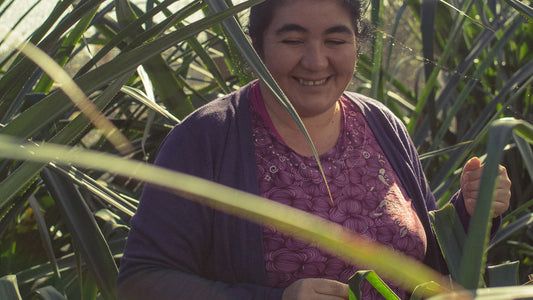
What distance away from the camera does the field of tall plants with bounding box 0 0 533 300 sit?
326 mm

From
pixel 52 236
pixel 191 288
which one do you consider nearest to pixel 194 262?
pixel 191 288

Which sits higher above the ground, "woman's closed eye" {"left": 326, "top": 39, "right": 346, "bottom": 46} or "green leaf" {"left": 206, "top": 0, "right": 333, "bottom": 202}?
"woman's closed eye" {"left": 326, "top": 39, "right": 346, "bottom": 46}

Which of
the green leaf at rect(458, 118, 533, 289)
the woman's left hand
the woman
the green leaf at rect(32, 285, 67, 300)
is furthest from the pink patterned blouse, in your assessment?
the green leaf at rect(458, 118, 533, 289)

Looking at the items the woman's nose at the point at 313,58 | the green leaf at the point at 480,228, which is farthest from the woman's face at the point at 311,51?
the green leaf at the point at 480,228

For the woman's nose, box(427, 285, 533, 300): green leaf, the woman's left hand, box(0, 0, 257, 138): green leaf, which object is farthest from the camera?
the woman's nose

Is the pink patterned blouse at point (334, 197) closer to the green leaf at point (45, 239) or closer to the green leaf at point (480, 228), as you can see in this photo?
the green leaf at point (45, 239)

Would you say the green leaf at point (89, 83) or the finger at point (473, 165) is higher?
the green leaf at point (89, 83)

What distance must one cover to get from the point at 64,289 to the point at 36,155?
1.86 feet

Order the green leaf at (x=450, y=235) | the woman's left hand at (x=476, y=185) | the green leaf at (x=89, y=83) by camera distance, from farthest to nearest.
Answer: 1. the woman's left hand at (x=476, y=185)
2. the green leaf at (x=450, y=235)
3. the green leaf at (x=89, y=83)

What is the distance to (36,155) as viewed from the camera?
0.31m

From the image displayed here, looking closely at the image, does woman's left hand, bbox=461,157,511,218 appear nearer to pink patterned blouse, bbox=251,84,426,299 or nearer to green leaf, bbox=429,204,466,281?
pink patterned blouse, bbox=251,84,426,299

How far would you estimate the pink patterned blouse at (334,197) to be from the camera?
0.77m

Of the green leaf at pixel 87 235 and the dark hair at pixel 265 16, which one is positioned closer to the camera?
the green leaf at pixel 87 235

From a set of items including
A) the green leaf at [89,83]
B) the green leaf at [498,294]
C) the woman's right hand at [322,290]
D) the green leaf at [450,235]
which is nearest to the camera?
the green leaf at [498,294]
